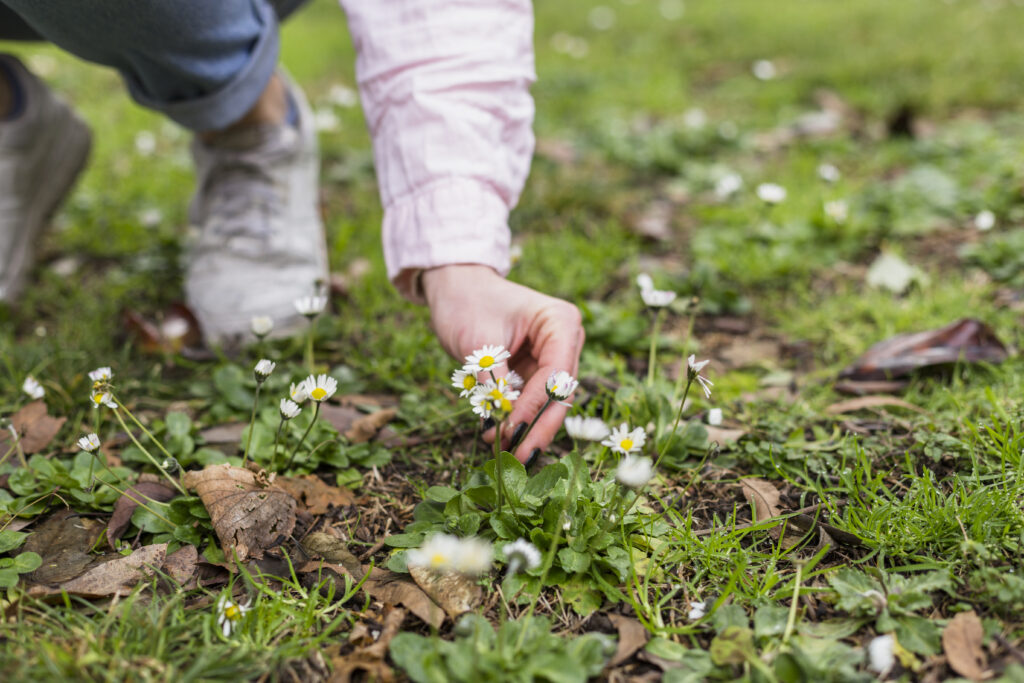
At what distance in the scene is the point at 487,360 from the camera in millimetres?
1396

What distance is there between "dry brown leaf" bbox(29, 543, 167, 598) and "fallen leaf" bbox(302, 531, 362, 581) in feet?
0.79

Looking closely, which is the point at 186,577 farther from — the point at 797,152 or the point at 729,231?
the point at 797,152

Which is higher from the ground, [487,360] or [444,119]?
[444,119]

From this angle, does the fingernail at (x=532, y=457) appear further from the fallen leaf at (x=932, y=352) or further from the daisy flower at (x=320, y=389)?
the fallen leaf at (x=932, y=352)

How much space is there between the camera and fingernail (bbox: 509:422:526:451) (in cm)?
142

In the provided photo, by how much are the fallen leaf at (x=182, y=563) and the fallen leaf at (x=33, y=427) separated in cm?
51

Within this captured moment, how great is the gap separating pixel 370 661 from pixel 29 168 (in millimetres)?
2049

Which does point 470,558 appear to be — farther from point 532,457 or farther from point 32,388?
point 32,388

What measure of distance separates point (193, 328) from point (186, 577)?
104 centimetres

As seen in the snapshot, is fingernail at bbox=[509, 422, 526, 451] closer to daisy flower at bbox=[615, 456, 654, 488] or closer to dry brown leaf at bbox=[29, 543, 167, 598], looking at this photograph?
daisy flower at bbox=[615, 456, 654, 488]

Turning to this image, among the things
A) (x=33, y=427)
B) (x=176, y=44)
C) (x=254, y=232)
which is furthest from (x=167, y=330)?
(x=176, y=44)

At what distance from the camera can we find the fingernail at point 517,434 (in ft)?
4.65

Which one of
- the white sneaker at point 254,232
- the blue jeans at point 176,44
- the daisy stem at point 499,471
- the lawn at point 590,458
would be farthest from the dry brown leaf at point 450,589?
the blue jeans at point 176,44

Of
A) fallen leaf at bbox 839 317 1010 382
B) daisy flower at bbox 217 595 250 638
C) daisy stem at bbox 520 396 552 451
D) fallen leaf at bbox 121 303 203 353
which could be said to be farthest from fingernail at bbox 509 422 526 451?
fallen leaf at bbox 121 303 203 353
